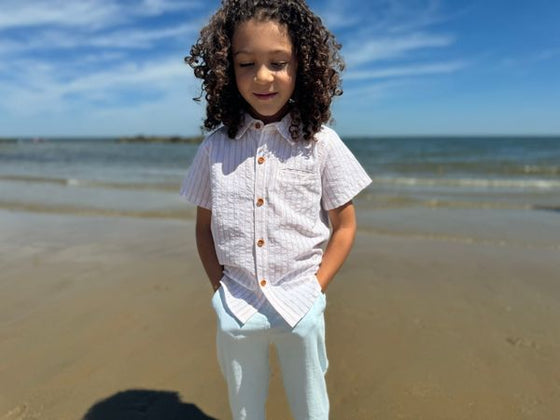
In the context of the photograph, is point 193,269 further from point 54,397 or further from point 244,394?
point 244,394

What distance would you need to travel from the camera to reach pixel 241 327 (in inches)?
61.5

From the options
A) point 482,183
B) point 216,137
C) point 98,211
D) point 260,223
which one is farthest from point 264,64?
point 482,183

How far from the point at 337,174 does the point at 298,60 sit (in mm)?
440

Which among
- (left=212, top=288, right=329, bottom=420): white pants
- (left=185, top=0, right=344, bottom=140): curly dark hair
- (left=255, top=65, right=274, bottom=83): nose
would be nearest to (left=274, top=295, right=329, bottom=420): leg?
(left=212, top=288, right=329, bottom=420): white pants

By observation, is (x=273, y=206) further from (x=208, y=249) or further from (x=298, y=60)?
Answer: (x=298, y=60)

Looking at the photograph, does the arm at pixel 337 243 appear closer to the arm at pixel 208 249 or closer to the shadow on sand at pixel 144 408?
the arm at pixel 208 249

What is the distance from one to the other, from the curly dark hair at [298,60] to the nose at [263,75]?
6.0 inches

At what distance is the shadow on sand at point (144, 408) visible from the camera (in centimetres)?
265

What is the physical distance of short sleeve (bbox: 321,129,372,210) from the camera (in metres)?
1.67

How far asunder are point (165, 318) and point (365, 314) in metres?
1.71

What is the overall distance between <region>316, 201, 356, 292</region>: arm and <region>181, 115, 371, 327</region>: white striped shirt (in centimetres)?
4

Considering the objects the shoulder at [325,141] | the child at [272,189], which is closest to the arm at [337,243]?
the child at [272,189]

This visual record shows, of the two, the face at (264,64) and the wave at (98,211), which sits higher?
the face at (264,64)

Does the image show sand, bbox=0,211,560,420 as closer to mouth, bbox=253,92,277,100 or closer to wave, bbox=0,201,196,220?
mouth, bbox=253,92,277,100
